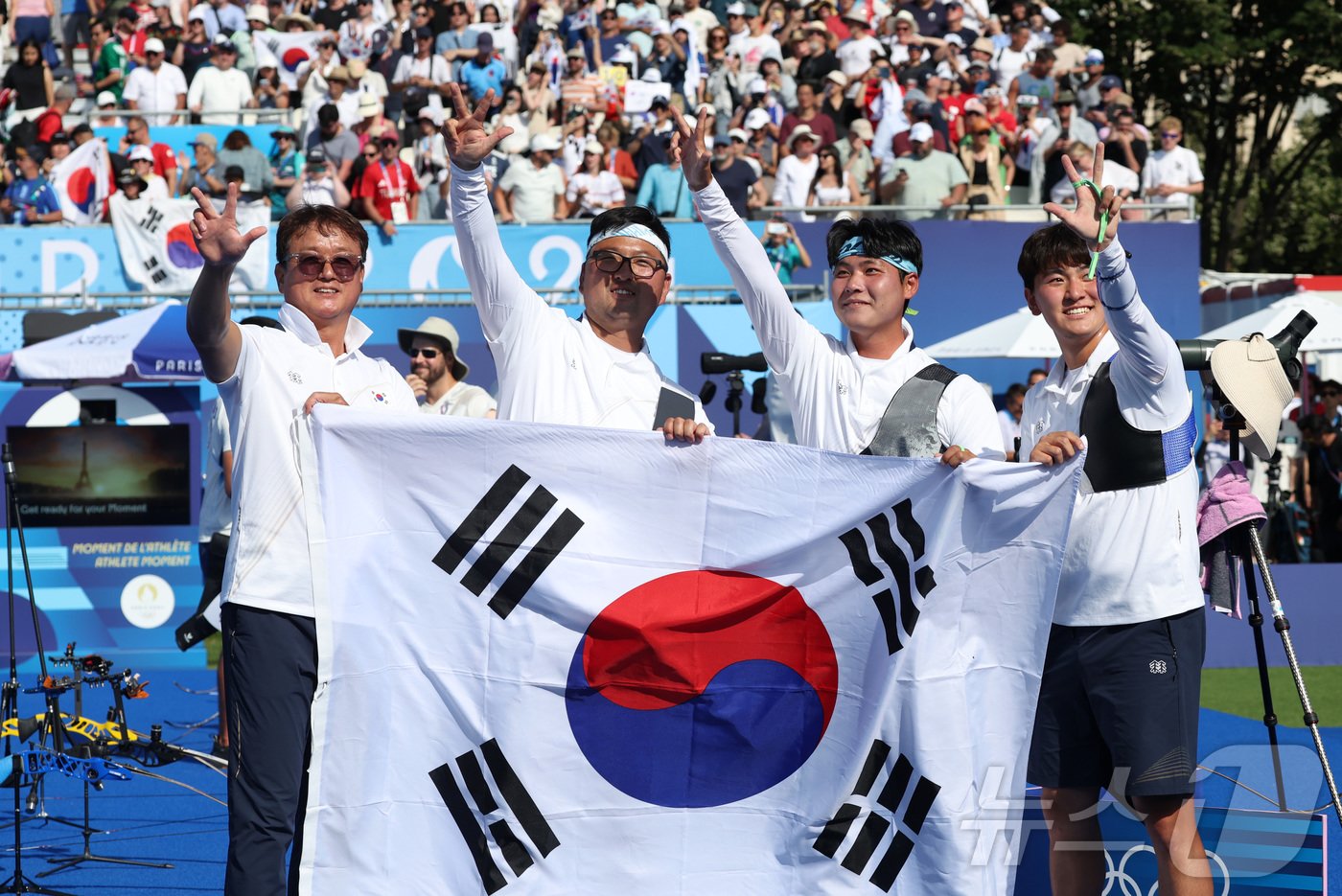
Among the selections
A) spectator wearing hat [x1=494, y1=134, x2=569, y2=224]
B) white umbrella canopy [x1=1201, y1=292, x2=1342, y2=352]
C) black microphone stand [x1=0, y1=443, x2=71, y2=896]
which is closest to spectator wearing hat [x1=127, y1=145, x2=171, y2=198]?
spectator wearing hat [x1=494, y1=134, x2=569, y2=224]

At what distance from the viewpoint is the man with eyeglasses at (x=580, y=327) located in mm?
4375

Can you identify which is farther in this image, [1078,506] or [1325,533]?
[1325,533]

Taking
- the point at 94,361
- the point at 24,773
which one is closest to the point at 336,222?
the point at 24,773

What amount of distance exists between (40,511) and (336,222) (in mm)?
8890

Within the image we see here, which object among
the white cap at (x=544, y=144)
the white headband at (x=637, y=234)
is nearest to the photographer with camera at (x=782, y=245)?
the white cap at (x=544, y=144)

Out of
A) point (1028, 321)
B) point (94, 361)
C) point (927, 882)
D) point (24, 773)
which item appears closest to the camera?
point (927, 882)

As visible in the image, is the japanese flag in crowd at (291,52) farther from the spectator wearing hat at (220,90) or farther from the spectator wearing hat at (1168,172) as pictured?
the spectator wearing hat at (1168,172)

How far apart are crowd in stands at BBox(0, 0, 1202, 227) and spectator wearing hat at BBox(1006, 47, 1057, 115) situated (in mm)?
25

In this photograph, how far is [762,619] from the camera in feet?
14.2

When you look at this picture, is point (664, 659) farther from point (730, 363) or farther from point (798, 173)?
point (798, 173)

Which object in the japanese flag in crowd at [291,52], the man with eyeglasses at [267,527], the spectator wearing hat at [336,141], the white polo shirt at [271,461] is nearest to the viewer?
the man with eyeglasses at [267,527]

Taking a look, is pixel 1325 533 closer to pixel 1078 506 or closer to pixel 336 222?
pixel 1078 506

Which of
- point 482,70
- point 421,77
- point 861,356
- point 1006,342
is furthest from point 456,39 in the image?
point 861,356

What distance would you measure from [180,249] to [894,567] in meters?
11.1
